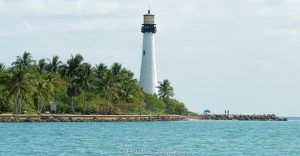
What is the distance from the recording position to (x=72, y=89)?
11481cm

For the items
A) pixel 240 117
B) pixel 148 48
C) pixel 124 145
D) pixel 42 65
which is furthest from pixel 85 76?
pixel 240 117

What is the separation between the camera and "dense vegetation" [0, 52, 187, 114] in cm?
10250

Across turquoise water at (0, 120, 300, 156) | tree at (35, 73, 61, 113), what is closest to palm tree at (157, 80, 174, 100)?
tree at (35, 73, 61, 113)

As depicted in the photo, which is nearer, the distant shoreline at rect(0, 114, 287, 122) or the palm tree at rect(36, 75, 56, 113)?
the distant shoreline at rect(0, 114, 287, 122)

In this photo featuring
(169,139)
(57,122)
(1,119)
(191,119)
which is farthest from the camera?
(191,119)

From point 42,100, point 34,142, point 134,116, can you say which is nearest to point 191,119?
point 134,116

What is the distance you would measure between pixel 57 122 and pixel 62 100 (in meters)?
16.4

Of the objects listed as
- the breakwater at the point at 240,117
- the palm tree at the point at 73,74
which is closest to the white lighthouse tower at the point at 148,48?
the palm tree at the point at 73,74

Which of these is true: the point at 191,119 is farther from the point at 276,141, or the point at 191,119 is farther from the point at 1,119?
the point at 276,141

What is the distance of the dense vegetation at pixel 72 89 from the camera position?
102 meters

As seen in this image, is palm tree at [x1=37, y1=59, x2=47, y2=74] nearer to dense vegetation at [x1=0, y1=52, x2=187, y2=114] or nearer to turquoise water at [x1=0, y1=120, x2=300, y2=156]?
dense vegetation at [x1=0, y1=52, x2=187, y2=114]

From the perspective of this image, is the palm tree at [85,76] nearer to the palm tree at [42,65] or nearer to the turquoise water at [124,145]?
the palm tree at [42,65]

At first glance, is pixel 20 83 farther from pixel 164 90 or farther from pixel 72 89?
pixel 164 90

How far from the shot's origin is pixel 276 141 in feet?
244
